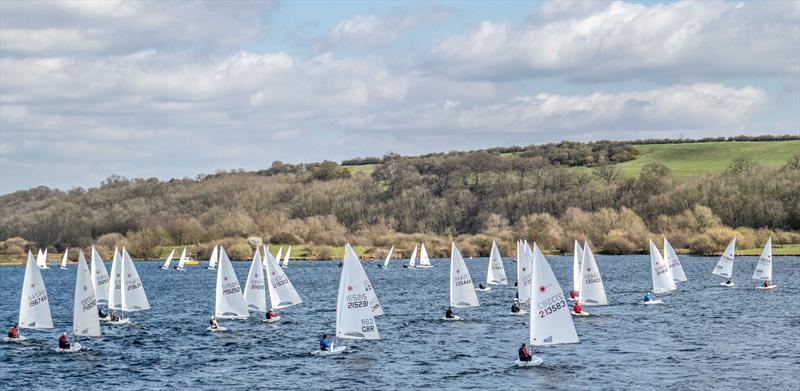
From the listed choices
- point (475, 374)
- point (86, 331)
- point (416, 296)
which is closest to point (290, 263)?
point (416, 296)

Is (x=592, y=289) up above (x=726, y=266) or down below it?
below

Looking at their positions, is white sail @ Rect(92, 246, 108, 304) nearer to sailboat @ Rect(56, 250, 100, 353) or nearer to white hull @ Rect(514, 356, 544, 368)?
sailboat @ Rect(56, 250, 100, 353)

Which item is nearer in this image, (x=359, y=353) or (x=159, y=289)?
(x=359, y=353)

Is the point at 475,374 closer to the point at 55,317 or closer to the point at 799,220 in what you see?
the point at 55,317

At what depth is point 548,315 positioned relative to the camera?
178 ft

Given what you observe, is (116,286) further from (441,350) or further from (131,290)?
(441,350)

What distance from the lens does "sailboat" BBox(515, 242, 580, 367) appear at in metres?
53.7

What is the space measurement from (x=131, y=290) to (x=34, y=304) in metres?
12.7

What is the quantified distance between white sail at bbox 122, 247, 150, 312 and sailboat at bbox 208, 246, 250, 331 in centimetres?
795

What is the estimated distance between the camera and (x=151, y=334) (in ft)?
244

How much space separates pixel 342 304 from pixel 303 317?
2554cm

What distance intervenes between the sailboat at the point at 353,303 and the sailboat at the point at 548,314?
10.0m

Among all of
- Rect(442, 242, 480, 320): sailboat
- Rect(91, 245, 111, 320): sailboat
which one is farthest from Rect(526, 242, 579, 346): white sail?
Rect(91, 245, 111, 320): sailboat

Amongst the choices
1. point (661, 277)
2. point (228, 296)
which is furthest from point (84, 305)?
point (661, 277)
